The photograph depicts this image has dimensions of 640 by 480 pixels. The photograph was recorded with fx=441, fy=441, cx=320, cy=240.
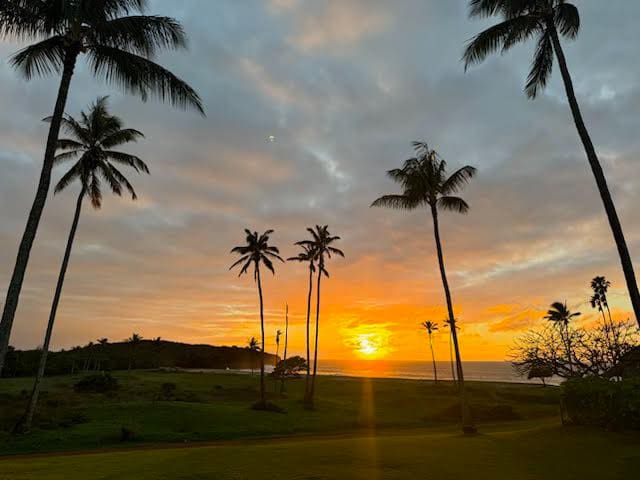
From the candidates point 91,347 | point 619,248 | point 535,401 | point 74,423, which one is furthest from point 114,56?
point 91,347

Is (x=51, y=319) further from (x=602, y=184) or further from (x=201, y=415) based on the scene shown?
(x=602, y=184)

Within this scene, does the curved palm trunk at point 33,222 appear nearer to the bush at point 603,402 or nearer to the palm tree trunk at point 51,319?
the palm tree trunk at point 51,319

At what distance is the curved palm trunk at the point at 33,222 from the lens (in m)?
13.3

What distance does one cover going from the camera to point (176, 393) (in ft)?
198

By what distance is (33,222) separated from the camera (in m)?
14.1

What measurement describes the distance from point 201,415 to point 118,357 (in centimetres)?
12070

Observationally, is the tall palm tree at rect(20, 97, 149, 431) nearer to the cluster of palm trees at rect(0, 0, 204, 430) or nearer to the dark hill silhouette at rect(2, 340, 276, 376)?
the cluster of palm trees at rect(0, 0, 204, 430)

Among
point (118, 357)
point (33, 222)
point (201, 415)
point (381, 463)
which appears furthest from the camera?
point (118, 357)

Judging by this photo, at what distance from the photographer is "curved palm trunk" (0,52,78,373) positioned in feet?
43.7

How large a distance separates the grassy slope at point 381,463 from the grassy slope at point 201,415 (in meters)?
15.9

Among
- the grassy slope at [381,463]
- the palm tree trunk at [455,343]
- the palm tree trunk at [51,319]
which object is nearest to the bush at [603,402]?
the grassy slope at [381,463]

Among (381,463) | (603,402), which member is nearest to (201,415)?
(381,463)

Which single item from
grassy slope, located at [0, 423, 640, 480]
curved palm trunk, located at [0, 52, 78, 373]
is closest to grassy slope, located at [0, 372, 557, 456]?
grassy slope, located at [0, 423, 640, 480]

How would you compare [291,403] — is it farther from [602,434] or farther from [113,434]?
[602,434]
